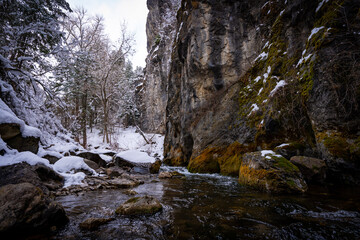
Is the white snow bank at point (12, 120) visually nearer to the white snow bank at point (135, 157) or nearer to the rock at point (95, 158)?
the rock at point (95, 158)

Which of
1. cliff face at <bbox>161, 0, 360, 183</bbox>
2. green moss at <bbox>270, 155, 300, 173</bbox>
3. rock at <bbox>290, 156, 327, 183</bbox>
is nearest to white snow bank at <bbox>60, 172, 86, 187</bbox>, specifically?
cliff face at <bbox>161, 0, 360, 183</bbox>

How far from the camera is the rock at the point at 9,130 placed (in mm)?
4945

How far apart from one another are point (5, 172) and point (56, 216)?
8.97ft

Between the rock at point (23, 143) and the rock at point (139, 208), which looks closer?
the rock at point (139, 208)

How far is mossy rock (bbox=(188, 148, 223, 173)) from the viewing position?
29.4 feet

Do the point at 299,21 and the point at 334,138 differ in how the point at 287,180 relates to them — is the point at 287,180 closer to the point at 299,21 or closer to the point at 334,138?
the point at 334,138

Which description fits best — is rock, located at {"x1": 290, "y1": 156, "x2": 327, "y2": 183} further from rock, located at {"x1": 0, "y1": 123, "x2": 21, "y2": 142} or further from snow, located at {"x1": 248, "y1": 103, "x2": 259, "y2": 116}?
rock, located at {"x1": 0, "y1": 123, "x2": 21, "y2": 142}

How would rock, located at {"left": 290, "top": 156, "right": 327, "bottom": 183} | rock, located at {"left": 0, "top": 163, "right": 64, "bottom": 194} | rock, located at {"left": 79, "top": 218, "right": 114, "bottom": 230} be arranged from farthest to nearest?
rock, located at {"left": 290, "top": 156, "right": 327, "bottom": 183}, rock, located at {"left": 0, "top": 163, "right": 64, "bottom": 194}, rock, located at {"left": 79, "top": 218, "right": 114, "bottom": 230}

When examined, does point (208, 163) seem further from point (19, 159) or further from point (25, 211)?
point (25, 211)

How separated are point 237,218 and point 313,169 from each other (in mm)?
3567

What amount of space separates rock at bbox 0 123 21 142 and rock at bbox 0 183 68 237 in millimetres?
3774

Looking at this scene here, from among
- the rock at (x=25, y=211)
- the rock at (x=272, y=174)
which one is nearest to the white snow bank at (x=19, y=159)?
the rock at (x=25, y=211)

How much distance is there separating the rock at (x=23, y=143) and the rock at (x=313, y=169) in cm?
857

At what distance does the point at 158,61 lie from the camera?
31047 mm
